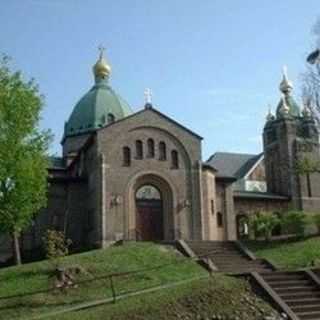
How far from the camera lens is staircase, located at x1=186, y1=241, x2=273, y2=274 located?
26.5 m

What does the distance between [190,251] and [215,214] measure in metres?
11.8

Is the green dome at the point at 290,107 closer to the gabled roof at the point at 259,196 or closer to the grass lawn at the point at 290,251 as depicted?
the gabled roof at the point at 259,196

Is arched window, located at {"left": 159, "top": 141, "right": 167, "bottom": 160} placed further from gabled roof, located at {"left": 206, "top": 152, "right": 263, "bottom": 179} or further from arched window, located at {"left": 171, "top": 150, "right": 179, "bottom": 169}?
gabled roof, located at {"left": 206, "top": 152, "right": 263, "bottom": 179}

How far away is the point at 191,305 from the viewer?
18250 millimetres

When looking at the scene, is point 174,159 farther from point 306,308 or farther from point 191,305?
point 191,305

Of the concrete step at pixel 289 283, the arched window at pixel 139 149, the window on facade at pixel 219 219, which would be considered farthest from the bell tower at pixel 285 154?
the concrete step at pixel 289 283

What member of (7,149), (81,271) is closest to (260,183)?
(7,149)

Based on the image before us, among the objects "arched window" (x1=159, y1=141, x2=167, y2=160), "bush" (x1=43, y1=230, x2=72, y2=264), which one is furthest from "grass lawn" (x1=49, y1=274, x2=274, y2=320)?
"arched window" (x1=159, y1=141, x2=167, y2=160)

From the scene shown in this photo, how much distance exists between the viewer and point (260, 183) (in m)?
58.7

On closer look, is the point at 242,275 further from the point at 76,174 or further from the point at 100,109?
the point at 100,109

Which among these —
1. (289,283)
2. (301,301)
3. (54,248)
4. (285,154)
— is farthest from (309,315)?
(285,154)

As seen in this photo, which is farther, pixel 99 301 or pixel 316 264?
pixel 316 264

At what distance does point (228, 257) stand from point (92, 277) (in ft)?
28.6

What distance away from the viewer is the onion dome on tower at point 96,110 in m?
51.7
